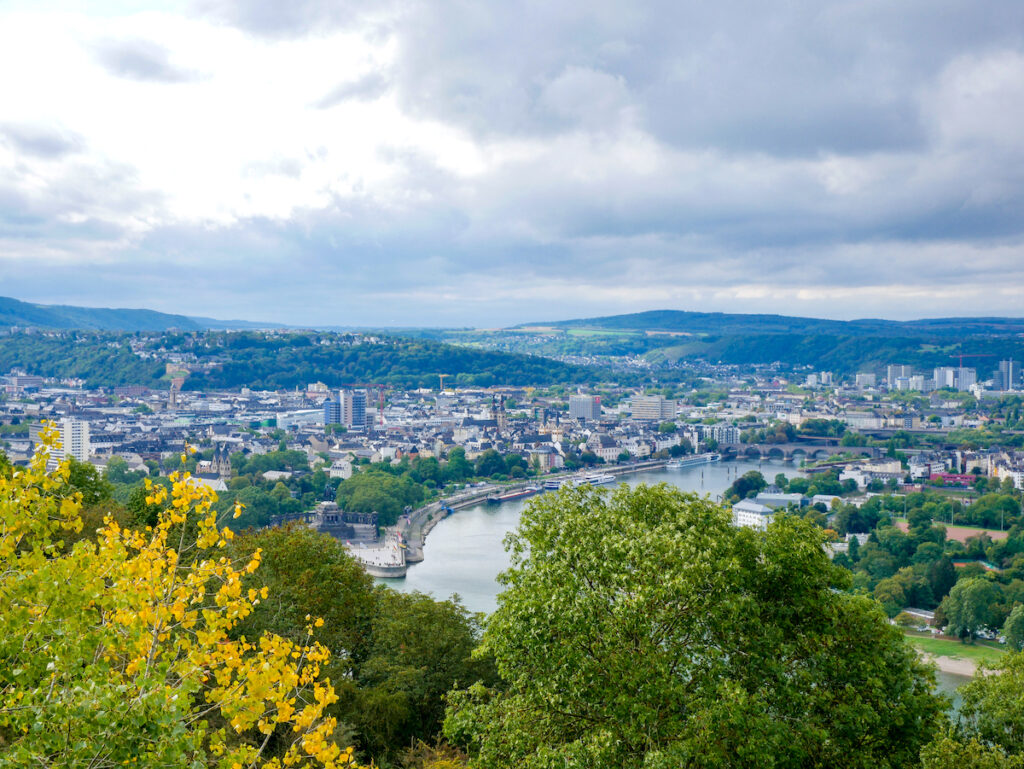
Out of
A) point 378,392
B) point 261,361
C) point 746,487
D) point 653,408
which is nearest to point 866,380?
point 653,408

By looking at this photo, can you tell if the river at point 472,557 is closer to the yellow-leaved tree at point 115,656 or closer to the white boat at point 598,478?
the white boat at point 598,478

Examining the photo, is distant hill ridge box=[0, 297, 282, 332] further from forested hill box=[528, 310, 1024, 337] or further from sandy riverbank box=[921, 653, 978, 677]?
sandy riverbank box=[921, 653, 978, 677]

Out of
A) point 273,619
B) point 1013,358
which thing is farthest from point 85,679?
point 1013,358

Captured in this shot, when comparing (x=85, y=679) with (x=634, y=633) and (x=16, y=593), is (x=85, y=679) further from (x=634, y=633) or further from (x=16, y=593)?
(x=634, y=633)

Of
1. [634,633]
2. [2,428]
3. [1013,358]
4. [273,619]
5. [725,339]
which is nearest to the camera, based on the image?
[634,633]

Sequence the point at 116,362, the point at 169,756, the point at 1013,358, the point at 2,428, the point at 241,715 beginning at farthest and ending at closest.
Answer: the point at 1013,358 → the point at 116,362 → the point at 2,428 → the point at 241,715 → the point at 169,756

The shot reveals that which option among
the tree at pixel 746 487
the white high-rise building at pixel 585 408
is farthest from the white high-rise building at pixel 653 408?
the tree at pixel 746 487

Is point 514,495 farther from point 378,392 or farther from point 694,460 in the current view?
point 378,392
